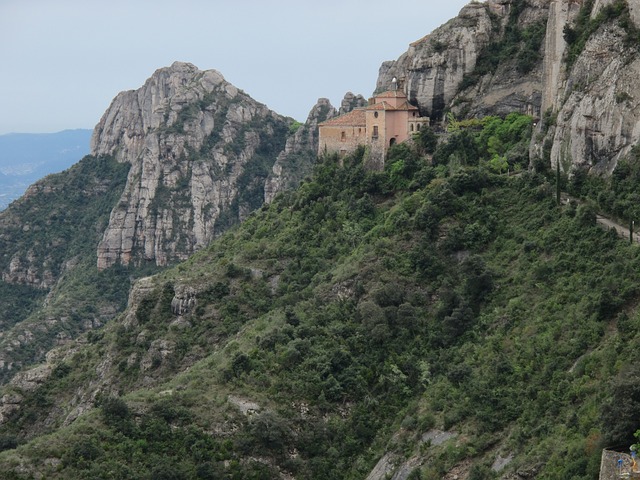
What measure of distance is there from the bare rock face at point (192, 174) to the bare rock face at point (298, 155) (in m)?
5.92

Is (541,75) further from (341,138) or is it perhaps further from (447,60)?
(341,138)

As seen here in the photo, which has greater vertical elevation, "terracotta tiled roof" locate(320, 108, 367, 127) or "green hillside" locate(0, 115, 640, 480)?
"terracotta tiled roof" locate(320, 108, 367, 127)

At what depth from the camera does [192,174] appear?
6412 inches

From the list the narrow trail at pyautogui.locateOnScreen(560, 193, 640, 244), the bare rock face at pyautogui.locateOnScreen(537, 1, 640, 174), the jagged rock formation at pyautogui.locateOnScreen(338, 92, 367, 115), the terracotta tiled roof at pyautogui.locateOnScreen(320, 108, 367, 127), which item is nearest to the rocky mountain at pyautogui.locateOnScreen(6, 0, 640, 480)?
the bare rock face at pyautogui.locateOnScreen(537, 1, 640, 174)

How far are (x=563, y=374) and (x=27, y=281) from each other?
126392mm

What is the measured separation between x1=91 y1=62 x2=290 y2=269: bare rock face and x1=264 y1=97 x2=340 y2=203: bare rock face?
233 inches

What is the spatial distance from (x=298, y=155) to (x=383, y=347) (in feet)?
310

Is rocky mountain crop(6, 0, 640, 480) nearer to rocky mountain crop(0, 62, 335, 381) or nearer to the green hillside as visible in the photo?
the green hillside

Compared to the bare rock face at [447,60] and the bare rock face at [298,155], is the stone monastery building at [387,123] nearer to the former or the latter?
the bare rock face at [447,60]

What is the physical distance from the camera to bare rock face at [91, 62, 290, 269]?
161750mm

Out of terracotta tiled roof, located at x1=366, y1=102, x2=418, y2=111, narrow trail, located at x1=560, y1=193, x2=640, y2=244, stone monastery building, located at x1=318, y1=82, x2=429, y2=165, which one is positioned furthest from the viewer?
stone monastery building, located at x1=318, y1=82, x2=429, y2=165

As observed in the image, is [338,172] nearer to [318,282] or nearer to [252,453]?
[318,282]

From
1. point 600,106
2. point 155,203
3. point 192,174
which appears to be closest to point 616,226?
point 600,106

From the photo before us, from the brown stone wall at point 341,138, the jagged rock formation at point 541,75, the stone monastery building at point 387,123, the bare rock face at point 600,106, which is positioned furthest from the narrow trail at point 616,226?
the brown stone wall at point 341,138
